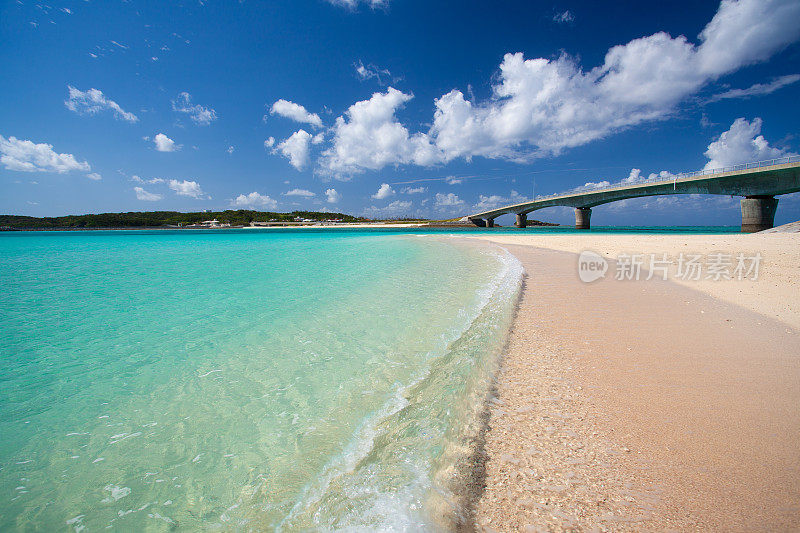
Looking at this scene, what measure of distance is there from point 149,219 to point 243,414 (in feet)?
626

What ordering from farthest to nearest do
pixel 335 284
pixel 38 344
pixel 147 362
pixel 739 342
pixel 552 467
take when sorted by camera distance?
1. pixel 335 284
2. pixel 38 344
3. pixel 147 362
4. pixel 739 342
5. pixel 552 467

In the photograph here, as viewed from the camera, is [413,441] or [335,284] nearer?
[413,441]

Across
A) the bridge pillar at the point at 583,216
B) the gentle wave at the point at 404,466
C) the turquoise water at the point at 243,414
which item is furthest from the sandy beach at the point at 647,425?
the bridge pillar at the point at 583,216

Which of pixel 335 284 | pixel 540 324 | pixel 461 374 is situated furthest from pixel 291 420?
pixel 335 284

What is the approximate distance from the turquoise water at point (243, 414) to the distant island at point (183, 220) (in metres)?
104

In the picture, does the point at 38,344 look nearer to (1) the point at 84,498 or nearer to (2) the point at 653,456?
(1) the point at 84,498

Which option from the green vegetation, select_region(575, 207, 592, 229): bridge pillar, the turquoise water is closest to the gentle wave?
the turquoise water

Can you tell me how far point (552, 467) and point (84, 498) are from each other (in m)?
3.64

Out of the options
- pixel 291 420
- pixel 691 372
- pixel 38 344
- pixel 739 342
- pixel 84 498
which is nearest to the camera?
pixel 84 498

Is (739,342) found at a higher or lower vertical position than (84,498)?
higher

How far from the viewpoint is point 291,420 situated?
3.31 metres

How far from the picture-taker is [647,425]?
2.73 m

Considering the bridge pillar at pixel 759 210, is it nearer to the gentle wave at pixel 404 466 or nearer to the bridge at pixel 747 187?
the bridge at pixel 747 187

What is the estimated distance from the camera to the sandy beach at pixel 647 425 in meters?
1.88
